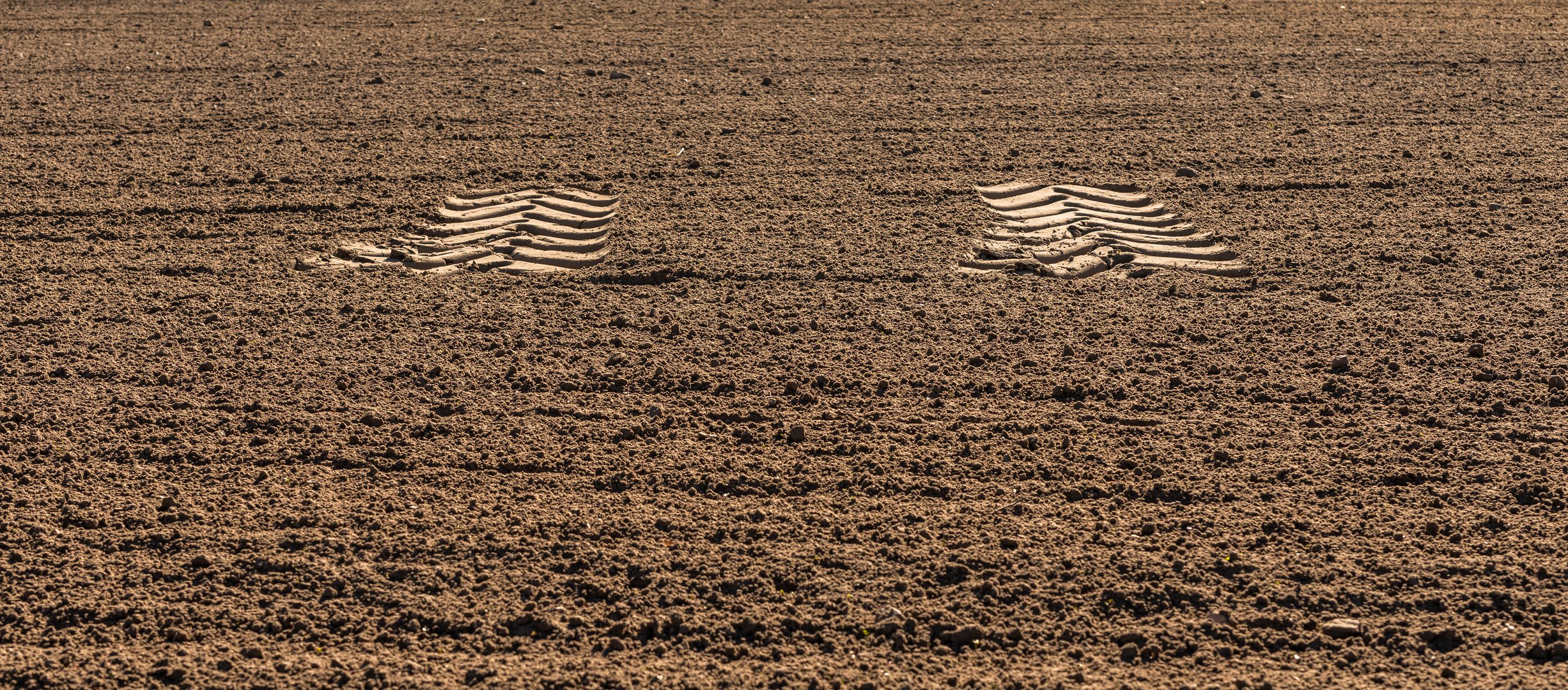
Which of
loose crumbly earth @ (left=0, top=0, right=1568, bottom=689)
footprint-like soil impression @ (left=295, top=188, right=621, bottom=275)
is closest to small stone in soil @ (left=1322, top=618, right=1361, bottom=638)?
loose crumbly earth @ (left=0, top=0, right=1568, bottom=689)

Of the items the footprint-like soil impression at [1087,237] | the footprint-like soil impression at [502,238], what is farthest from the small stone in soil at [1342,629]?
the footprint-like soil impression at [502,238]

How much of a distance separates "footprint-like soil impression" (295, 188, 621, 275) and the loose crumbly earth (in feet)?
0.37

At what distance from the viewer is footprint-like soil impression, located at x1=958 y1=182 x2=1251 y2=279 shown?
4965mm

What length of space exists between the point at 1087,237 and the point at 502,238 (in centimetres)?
224

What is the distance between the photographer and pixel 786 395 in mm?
4039

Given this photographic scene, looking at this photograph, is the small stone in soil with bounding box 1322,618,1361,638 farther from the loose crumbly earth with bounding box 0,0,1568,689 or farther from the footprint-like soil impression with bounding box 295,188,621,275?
the footprint-like soil impression with bounding box 295,188,621,275

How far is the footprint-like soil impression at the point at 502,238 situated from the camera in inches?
198

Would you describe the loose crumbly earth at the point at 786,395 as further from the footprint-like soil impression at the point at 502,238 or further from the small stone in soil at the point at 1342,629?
the footprint-like soil impression at the point at 502,238

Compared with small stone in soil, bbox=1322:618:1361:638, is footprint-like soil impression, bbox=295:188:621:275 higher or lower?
higher

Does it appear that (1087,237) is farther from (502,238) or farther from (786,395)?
(502,238)

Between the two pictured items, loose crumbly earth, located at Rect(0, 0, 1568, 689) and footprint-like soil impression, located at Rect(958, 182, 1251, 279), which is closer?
loose crumbly earth, located at Rect(0, 0, 1568, 689)

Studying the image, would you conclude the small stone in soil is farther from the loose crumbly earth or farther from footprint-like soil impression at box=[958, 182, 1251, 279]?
footprint-like soil impression at box=[958, 182, 1251, 279]

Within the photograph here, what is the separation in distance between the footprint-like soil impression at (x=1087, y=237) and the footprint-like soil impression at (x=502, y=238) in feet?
4.85

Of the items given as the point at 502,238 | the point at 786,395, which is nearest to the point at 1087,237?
the point at 786,395
